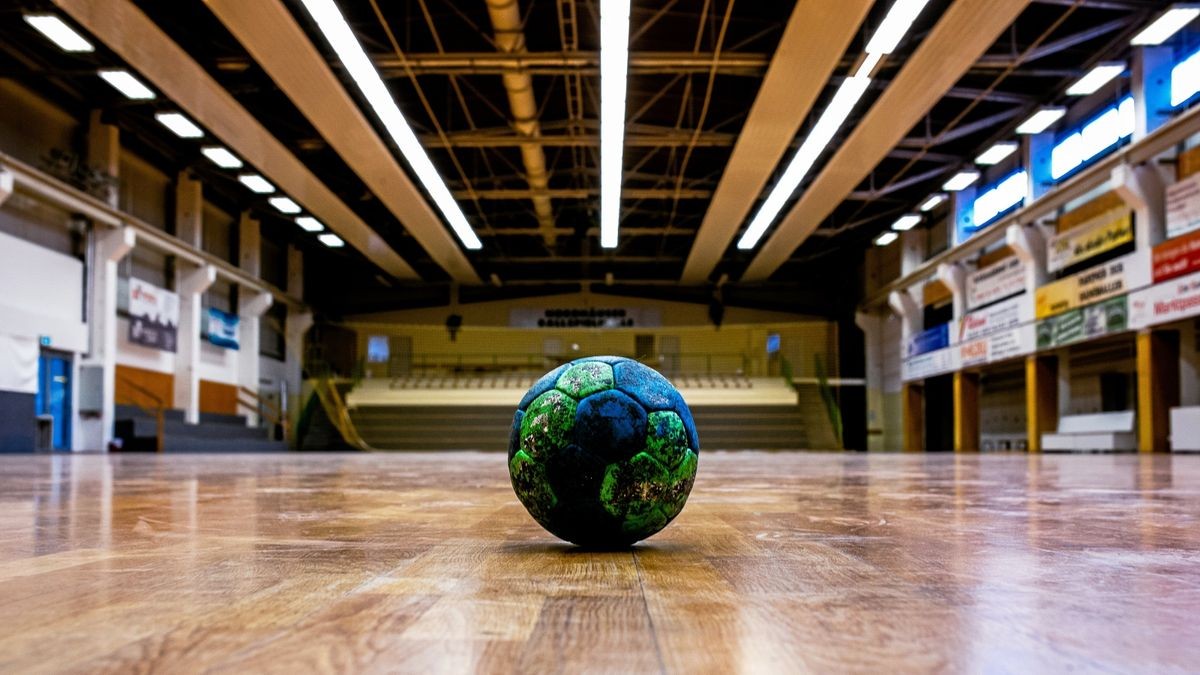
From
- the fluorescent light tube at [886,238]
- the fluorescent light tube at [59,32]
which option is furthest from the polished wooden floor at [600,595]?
the fluorescent light tube at [886,238]

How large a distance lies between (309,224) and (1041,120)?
63.8 feet

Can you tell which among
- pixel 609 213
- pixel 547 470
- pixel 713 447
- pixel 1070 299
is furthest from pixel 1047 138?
pixel 547 470

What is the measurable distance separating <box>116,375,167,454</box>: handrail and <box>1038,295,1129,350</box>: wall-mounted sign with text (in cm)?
1997

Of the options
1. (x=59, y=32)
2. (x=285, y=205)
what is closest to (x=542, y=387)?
(x=59, y=32)

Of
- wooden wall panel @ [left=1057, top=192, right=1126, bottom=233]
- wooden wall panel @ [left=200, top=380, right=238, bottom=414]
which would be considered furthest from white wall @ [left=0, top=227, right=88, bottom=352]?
wooden wall panel @ [left=1057, top=192, right=1126, bottom=233]

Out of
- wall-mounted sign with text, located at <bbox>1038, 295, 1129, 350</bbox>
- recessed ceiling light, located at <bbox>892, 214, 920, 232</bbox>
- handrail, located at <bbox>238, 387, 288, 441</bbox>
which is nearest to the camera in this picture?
wall-mounted sign with text, located at <bbox>1038, 295, 1129, 350</bbox>

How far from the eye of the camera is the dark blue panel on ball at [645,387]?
238cm

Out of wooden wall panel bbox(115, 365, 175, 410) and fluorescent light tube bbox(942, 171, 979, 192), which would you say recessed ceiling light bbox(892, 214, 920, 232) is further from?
wooden wall panel bbox(115, 365, 175, 410)

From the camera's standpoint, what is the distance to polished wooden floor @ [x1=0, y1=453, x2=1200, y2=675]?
3.94 ft

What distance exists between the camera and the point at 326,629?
1.37 metres

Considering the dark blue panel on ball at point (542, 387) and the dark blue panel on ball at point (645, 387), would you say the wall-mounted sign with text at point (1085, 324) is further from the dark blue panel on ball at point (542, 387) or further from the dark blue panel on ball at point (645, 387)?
→ the dark blue panel on ball at point (542, 387)

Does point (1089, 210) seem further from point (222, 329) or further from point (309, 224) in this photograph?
point (222, 329)

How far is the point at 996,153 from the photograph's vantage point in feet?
71.1

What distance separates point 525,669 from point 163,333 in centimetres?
2543
